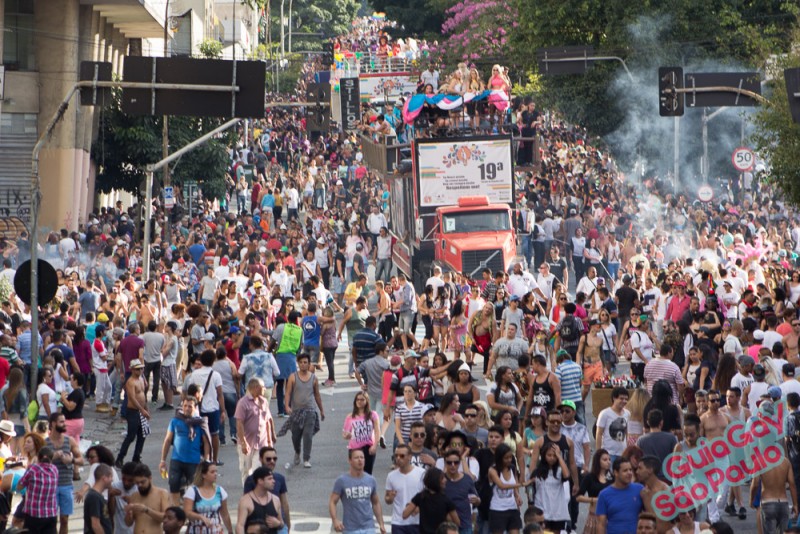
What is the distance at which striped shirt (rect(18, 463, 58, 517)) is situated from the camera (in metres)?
14.1

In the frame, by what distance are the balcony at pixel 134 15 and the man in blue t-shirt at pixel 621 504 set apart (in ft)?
108

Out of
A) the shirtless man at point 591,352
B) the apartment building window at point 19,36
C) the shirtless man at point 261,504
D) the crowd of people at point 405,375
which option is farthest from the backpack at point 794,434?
the apartment building window at point 19,36

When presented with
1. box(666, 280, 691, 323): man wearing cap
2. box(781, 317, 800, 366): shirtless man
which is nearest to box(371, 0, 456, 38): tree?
box(666, 280, 691, 323): man wearing cap

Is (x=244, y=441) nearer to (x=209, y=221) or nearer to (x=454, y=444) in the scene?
(x=454, y=444)

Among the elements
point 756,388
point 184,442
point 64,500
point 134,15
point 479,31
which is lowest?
point 64,500

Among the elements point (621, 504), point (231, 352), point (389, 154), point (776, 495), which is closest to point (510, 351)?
point (231, 352)

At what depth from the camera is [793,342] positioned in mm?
20203

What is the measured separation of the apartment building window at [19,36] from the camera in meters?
41.7

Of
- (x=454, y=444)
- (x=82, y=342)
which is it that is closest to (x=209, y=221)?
(x=82, y=342)

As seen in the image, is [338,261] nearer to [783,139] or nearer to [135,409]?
[783,139]

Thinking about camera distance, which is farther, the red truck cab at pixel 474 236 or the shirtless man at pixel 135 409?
the red truck cab at pixel 474 236

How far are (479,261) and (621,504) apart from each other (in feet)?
68.0

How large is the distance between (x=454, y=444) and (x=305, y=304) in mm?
12211

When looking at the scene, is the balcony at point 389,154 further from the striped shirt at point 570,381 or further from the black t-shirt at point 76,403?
the black t-shirt at point 76,403
